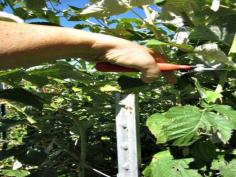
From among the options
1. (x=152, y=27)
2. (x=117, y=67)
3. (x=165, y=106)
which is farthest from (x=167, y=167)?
(x=165, y=106)

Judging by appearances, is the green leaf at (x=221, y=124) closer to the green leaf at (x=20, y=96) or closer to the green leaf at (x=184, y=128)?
the green leaf at (x=184, y=128)

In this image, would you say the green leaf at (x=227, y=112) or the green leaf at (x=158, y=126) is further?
the green leaf at (x=158, y=126)

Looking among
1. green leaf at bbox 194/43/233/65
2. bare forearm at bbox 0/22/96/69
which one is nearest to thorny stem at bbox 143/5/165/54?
green leaf at bbox 194/43/233/65

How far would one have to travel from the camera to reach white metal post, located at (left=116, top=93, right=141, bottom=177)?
155 cm

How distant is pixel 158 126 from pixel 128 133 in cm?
11

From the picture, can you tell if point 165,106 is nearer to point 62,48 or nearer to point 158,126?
point 158,126

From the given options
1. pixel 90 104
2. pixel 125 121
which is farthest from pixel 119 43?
pixel 90 104

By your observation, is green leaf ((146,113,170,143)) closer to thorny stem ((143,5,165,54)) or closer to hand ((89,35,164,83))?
hand ((89,35,164,83))

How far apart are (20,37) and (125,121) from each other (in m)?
0.42

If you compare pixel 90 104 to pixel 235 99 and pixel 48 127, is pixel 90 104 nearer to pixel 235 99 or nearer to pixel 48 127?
pixel 48 127

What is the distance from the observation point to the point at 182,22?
A: 1.90 m

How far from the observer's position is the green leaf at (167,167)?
5.14 ft

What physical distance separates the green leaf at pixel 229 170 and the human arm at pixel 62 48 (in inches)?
13.3

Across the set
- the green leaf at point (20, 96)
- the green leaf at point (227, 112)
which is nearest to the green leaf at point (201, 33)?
the green leaf at point (227, 112)
